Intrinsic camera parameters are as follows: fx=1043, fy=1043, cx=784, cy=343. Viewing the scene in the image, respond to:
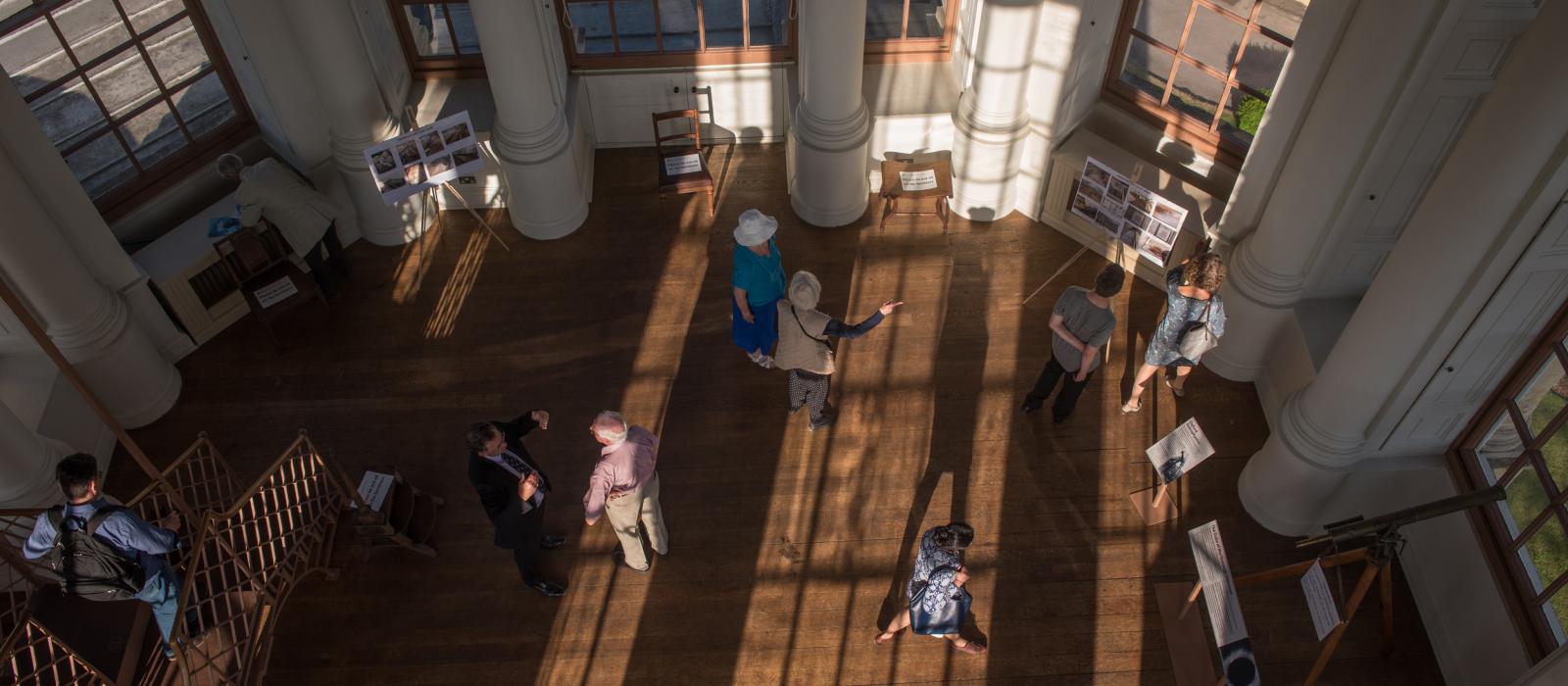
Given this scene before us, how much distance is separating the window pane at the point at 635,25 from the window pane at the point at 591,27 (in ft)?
0.35

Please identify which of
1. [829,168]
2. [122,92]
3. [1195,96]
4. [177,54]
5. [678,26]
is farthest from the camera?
[122,92]

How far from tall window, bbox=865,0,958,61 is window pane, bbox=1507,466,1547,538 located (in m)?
4.87

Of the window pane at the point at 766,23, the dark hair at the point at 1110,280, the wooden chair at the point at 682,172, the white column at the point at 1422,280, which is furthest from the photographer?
the window pane at the point at 766,23

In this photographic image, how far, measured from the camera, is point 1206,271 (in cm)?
566

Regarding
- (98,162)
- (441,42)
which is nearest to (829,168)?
(441,42)

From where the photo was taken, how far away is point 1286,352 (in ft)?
21.0

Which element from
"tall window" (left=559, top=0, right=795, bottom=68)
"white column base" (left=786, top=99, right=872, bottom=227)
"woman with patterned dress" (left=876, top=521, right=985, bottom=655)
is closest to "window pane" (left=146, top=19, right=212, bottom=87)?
"tall window" (left=559, top=0, right=795, bottom=68)

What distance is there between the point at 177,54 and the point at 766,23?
227 inches

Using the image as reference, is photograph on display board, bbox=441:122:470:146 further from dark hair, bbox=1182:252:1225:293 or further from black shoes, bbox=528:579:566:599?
dark hair, bbox=1182:252:1225:293

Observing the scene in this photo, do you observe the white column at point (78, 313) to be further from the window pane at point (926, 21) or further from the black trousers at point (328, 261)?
the window pane at point (926, 21)

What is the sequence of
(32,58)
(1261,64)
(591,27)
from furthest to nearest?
(32,58)
(1261,64)
(591,27)

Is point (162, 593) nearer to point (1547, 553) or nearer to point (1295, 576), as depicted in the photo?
point (1295, 576)

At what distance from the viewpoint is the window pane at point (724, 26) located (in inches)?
324

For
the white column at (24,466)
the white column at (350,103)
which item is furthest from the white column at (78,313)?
the white column at (350,103)
